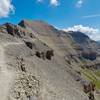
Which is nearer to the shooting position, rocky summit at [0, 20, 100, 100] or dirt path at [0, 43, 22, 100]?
dirt path at [0, 43, 22, 100]

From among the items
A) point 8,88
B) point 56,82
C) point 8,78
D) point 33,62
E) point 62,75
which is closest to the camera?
point 8,88

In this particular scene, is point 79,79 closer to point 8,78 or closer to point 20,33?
point 20,33

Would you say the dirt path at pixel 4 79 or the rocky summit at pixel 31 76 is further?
the rocky summit at pixel 31 76

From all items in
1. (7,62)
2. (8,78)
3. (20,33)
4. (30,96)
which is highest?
(20,33)

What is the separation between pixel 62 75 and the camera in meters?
73.8

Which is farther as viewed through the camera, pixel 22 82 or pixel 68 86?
pixel 68 86

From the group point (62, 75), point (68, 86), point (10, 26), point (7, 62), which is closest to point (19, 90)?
point (7, 62)

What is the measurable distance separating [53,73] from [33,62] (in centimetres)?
689

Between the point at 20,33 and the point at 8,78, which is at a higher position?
the point at 20,33

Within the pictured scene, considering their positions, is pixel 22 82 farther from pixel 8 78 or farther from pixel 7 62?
pixel 7 62

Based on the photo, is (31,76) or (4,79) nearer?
(4,79)

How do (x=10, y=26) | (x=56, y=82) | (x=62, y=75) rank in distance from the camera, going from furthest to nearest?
(x=10, y=26) < (x=62, y=75) < (x=56, y=82)

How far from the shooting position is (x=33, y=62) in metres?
68.1

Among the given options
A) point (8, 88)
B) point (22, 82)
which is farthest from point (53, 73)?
point (8, 88)
